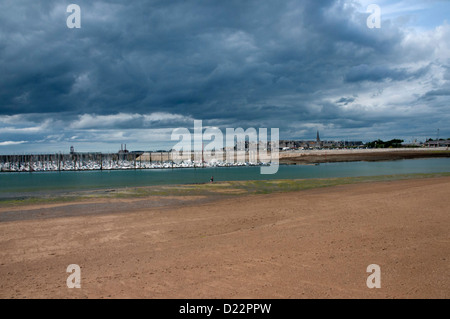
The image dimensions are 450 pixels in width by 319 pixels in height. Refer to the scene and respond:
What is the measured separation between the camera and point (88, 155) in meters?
105

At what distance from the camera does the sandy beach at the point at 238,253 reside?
19.5 feet

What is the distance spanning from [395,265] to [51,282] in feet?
23.6

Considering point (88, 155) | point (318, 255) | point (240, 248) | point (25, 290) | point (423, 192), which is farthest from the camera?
point (88, 155)

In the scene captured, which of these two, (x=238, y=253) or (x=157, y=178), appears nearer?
(x=238, y=253)

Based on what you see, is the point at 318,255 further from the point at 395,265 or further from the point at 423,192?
the point at 423,192

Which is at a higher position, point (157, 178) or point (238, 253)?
point (238, 253)

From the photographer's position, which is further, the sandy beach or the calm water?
the calm water

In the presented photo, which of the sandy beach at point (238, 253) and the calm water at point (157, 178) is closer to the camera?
the sandy beach at point (238, 253)

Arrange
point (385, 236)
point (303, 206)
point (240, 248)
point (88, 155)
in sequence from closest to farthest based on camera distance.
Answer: point (240, 248)
point (385, 236)
point (303, 206)
point (88, 155)

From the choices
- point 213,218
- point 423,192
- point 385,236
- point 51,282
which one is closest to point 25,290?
point 51,282

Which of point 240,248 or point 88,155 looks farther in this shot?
point 88,155

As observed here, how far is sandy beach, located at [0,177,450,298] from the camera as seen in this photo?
5949 millimetres

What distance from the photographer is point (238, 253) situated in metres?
7.87
